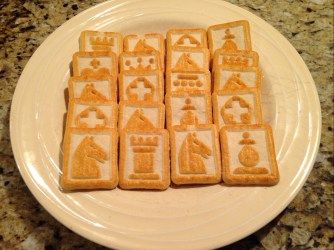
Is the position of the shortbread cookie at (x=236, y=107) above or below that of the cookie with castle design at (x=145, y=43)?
below

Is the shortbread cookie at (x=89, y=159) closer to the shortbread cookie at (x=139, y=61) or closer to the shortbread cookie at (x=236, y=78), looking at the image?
the shortbread cookie at (x=139, y=61)

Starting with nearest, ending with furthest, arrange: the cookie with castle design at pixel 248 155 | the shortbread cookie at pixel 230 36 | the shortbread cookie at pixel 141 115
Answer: the cookie with castle design at pixel 248 155 → the shortbread cookie at pixel 141 115 → the shortbread cookie at pixel 230 36

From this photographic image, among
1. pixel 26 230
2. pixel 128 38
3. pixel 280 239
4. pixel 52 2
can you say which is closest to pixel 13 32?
pixel 52 2

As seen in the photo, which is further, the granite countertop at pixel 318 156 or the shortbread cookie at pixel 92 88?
the shortbread cookie at pixel 92 88

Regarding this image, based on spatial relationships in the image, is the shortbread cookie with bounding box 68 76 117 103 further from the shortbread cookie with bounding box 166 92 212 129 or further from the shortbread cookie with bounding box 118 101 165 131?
the shortbread cookie with bounding box 166 92 212 129

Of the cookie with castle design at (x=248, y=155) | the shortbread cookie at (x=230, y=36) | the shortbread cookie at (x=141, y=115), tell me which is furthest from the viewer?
the shortbread cookie at (x=230, y=36)

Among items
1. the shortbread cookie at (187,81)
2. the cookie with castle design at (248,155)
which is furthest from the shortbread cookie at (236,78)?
the cookie with castle design at (248,155)

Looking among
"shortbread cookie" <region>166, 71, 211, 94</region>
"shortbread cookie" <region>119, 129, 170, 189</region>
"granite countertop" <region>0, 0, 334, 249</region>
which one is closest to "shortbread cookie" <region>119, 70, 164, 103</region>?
"shortbread cookie" <region>166, 71, 211, 94</region>
